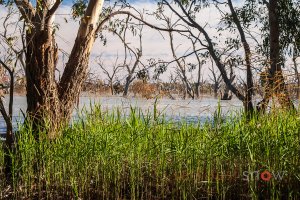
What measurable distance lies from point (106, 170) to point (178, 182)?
690 millimetres

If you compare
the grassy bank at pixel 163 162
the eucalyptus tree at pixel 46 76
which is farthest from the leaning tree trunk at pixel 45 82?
the grassy bank at pixel 163 162

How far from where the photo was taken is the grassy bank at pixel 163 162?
13.5 feet

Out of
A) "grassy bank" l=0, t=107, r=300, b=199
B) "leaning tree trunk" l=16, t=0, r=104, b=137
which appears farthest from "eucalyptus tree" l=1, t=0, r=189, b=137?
"grassy bank" l=0, t=107, r=300, b=199

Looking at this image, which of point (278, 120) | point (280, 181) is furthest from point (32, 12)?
point (280, 181)

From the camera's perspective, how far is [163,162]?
4.19 meters

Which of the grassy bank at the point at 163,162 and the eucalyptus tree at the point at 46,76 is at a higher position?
the eucalyptus tree at the point at 46,76

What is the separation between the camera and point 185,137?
4484mm

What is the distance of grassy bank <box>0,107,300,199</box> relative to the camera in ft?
13.5

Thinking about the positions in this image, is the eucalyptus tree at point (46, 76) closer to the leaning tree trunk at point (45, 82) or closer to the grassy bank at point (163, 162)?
the leaning tree trunk at point (45, 82)

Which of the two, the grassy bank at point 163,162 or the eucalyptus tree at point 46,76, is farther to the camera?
the eucalyptus tree at point 46,76

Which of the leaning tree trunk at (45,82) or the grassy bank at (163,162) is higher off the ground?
the leaning tree trunk at (45,82)

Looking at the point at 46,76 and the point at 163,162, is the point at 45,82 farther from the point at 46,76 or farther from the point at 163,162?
the point at 163,162

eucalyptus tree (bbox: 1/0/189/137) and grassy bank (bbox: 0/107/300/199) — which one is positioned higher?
→ eucalyptus tree (bbox: 1/0/189/137)

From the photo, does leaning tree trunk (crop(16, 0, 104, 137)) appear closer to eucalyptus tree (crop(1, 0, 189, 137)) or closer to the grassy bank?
eucalyptus tree (crop(1, 0, 189, 137))
